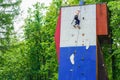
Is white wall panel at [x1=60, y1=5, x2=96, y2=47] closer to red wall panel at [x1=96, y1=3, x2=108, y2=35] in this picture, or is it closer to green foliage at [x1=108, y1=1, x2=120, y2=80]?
red wall panel at [x1=96, y1=3, x2=108, y2=35]

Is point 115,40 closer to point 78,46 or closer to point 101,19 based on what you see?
point 101,19

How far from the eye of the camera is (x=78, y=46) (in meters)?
14.0

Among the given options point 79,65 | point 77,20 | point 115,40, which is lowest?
point 79,65

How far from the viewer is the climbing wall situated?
45.1ft

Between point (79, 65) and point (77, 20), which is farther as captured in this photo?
point (77, 20)

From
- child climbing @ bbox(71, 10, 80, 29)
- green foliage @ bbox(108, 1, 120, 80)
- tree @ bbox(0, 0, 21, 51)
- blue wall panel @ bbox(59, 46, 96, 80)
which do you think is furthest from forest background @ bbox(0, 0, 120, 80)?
blue wall panel @ bbox(59, 46, 96, 80)

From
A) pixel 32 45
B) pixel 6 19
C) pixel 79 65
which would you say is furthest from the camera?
pixel 32 45

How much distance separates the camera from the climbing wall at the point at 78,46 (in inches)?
541

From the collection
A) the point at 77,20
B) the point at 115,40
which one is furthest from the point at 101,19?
the point at 115,40

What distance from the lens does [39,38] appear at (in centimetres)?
2252

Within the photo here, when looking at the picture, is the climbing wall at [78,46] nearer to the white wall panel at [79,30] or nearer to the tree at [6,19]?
the white wall panel at [79,30]

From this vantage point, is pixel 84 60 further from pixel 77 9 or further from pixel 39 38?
pixel 39 38

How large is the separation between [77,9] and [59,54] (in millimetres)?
2324

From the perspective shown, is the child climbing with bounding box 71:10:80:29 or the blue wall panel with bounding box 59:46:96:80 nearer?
the blue wall panel with bounding box 59:46:96:80
